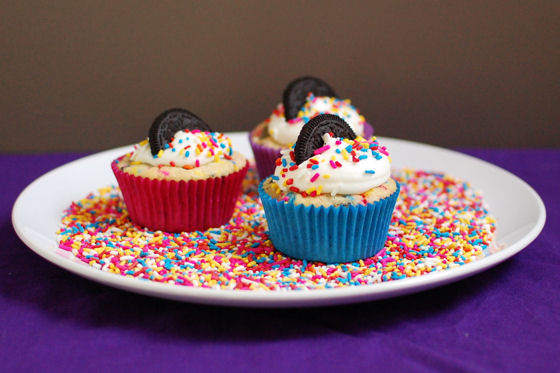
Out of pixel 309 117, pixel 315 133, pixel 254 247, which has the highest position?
pixel 315 133

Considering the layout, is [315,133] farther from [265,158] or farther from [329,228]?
[265,158]

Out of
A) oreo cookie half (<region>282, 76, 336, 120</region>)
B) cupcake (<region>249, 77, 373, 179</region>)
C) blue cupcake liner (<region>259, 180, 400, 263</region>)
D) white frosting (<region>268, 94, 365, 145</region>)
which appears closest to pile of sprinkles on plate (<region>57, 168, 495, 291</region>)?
blue cupcake liner (<region>259, 180, 400, 263</region>)

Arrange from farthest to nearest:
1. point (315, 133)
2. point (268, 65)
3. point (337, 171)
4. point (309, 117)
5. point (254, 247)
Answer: point (268, 65) → point (309, 117) → point (254, 247) → point (315, 133) → point (337, 171)

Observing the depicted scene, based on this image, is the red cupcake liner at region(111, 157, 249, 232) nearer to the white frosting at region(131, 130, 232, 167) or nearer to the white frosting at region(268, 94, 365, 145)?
the white frosting at region(131, 130, 232, 167)

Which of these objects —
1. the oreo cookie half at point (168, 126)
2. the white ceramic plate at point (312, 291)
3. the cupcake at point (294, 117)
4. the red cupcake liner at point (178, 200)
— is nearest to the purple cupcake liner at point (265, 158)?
the cupcake at point (294, 117)

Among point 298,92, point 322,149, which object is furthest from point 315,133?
point 298,92

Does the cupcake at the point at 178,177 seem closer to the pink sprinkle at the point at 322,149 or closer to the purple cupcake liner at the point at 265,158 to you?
the purple cupcake liner at the point at 265,158
